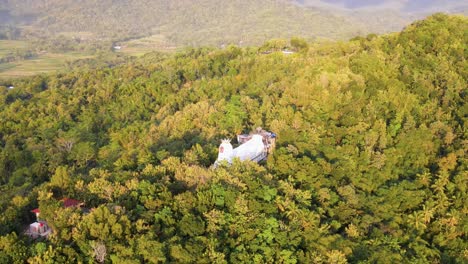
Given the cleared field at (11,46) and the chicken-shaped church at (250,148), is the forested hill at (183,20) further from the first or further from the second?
the chicken-shaped church at (250,148)

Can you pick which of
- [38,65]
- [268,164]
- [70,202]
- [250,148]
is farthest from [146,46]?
[70,202]

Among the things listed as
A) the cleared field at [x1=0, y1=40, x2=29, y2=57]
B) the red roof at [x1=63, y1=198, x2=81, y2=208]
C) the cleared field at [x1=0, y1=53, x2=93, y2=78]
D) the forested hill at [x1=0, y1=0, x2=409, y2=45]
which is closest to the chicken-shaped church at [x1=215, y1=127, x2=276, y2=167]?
the red roof at [x1=63, y1=198, x2=81, y2=208]

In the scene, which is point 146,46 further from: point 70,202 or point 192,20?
point 70,202

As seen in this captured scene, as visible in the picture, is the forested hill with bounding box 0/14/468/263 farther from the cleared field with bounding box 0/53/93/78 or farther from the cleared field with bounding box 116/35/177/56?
the cleared field with bounding box 116/35/177/56

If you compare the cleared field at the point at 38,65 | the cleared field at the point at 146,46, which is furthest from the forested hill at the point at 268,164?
the cleared field at the point at 146,46

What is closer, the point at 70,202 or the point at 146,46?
the point at 70,202

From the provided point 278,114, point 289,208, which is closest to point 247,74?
point 278,114

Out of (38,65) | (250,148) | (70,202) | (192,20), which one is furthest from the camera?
(192,20)
